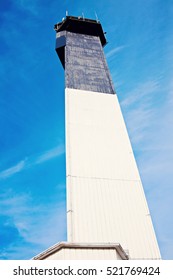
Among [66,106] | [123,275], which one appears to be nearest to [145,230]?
[123,275]

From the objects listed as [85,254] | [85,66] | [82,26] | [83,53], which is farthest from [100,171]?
[82,26]

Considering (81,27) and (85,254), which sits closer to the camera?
(85,254)

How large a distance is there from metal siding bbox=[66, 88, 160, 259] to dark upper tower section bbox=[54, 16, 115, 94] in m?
2.05

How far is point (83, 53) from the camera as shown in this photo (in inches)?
913

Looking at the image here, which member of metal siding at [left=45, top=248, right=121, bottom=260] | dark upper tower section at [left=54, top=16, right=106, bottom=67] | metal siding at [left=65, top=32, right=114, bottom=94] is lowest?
metal siding at [left=45, top=248, right=121, bottom=260]

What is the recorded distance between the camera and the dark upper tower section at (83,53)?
20281mm

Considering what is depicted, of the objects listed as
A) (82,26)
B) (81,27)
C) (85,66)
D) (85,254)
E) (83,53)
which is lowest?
(85,254)

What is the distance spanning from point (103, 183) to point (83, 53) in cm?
1425

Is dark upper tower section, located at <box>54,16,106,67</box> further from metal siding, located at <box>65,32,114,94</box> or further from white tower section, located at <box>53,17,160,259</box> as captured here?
white tower section, located at <box>53,17,160,259</box>

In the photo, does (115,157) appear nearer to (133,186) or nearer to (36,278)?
(133,186)

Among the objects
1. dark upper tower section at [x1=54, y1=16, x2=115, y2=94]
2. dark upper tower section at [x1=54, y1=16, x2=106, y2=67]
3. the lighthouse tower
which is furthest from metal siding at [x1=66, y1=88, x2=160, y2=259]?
dark upper tower section at [x1=54, y1=16, x2=106, y2=67]

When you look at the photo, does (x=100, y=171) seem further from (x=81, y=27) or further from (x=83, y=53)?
(x=81, y=27)

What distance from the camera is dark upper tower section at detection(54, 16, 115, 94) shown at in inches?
798

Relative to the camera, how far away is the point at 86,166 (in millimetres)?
14789
